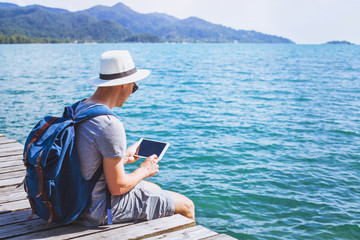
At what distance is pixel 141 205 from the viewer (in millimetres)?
3463

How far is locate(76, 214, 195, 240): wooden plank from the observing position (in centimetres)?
323

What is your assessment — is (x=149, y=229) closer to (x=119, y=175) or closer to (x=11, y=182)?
(x=119, y=175)

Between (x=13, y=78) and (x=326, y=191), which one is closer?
(x=326, y=191)

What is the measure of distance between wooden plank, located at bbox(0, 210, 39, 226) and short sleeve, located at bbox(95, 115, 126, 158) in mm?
1360

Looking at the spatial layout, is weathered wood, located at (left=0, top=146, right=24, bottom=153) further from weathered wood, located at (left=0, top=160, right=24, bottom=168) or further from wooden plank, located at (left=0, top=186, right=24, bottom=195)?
wooden plank, located at (left=0, top=186, right=24, bottom=195)

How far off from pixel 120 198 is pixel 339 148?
8901 mm

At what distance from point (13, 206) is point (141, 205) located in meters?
1.57

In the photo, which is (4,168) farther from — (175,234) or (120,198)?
(175,234)

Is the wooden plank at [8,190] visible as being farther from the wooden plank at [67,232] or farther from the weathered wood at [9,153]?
the weathered wood at [9,153]

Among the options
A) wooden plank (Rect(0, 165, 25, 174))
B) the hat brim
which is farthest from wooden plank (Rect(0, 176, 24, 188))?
the hat brim

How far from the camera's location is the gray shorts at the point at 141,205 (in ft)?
11.0

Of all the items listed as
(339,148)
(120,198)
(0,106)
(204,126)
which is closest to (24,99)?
(0,106)

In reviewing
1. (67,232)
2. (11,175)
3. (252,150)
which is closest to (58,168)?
(67,232)

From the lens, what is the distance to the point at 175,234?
3361 millimetres
